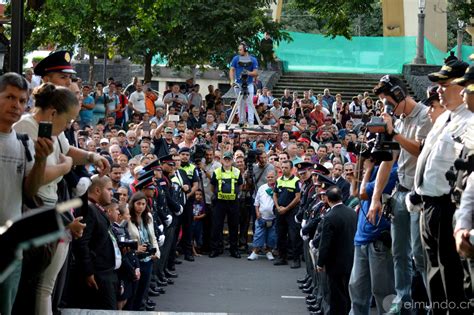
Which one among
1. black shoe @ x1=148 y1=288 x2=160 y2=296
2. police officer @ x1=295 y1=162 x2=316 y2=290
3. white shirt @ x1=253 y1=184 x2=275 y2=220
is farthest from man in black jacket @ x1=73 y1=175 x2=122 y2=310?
white shirt @ x1=253 y1=184 x2=275 y2=220

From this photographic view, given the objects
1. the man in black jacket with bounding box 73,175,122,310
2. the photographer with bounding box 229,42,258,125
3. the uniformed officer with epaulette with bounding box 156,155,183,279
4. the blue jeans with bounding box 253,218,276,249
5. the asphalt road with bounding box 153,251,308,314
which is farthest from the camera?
the photographer with bounding box 229,42,258,125

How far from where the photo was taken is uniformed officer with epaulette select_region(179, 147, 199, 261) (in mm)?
20859

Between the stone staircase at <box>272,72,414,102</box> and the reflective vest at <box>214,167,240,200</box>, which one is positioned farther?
the stone staircase at <box>272,72,414,102</box>

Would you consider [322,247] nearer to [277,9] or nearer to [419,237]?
[419,237]

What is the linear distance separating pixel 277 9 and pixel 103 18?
8840mm

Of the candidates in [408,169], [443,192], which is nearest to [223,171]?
[408,169]

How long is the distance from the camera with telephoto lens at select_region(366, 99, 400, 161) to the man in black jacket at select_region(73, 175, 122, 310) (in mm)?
3201

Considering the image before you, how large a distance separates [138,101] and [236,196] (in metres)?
7.71

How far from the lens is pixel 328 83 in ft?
125

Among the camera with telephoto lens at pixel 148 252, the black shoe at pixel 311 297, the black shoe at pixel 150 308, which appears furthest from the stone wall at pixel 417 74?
the camera with telephoto lens at pixel 148 252

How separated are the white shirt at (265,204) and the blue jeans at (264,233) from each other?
0.13m

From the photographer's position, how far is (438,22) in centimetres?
4262

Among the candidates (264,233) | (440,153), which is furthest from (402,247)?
(264,233)

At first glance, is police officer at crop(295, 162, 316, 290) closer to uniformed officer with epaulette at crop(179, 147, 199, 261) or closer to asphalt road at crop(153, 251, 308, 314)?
asphalt road at crop(153, 251, 308, 314)
